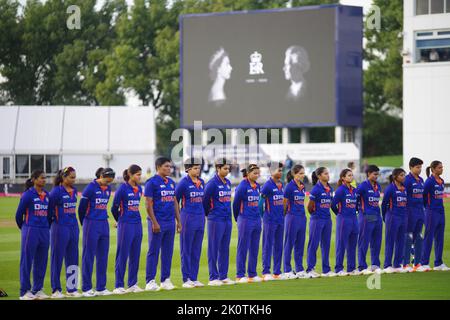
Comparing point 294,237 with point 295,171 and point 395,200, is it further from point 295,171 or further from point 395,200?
point 395,200

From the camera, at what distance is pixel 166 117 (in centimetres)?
7969

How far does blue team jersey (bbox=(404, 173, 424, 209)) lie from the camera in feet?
61.6

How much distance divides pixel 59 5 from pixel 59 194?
58446 mm

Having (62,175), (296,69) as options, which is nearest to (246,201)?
(62,175)

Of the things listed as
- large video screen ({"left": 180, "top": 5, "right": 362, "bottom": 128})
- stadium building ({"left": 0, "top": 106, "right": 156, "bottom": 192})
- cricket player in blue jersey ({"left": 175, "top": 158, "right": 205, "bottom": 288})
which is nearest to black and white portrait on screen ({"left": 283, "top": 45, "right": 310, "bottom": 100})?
large video screen ({"left": 180, "top": 5, "right": 362, "bottom": 128})

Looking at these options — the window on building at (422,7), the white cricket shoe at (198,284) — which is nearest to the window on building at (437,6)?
the window on building at (422,7)

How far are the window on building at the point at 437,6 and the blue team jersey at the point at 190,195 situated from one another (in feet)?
113

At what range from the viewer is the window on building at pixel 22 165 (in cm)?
5938

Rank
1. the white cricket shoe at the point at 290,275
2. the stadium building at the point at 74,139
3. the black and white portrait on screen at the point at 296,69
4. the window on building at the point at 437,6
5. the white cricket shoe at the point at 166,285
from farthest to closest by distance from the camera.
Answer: the stadium building at the point at 74,139, the black and white portrait on screen at the point at 296,69, the window on building at the point at 437,6, the white cricket shoe at the point at 290,275, the white cricket shoe at the point at 166,285

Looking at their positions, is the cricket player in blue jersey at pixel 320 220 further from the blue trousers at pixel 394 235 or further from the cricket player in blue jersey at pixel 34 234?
the cricket player in blue jersey at pixel 34 234

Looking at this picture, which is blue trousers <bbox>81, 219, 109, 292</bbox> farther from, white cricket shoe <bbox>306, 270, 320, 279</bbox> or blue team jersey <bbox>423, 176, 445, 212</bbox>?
blue team jersey <bbox>423, 176, 445, 212</bbox>

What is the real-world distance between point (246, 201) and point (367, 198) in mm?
2412

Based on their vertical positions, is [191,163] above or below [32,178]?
above

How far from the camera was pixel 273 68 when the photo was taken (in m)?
57.5
